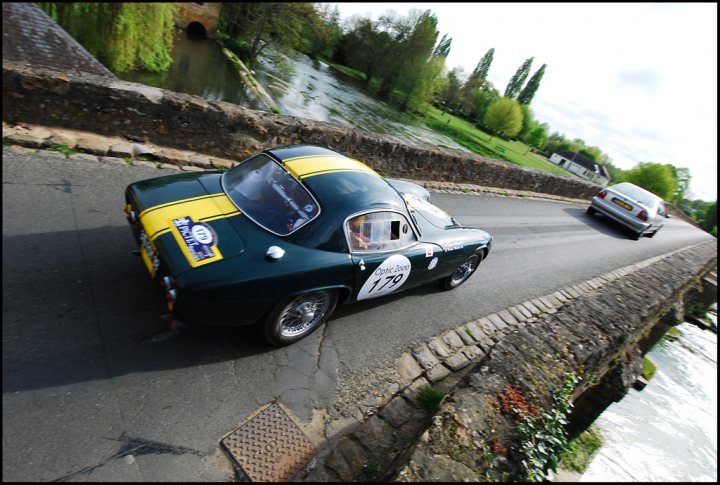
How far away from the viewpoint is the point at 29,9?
28.9 feet

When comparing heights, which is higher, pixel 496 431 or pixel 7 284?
pixel 496 431

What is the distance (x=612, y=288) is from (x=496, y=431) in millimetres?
4967

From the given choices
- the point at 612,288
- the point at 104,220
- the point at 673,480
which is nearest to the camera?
the point at 104,220

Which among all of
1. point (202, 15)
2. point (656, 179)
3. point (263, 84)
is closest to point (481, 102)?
point (656, 179)

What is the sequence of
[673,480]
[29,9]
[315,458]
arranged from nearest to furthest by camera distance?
[315,458] → [673,480] → [29,9]

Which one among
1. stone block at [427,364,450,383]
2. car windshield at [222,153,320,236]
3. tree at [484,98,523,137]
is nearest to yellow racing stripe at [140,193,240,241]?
car windshield at [222,153,320,236]

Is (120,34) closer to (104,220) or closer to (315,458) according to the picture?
(104,220)

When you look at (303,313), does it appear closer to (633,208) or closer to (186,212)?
(186,212)

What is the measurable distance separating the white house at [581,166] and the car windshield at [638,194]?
10455 cm

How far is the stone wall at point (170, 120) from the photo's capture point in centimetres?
513

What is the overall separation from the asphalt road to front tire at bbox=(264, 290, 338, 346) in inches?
6.4

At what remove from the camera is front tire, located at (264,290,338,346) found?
127 inches

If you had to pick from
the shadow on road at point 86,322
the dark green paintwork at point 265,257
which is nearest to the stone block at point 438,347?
the dark green paintwork at point 265,257

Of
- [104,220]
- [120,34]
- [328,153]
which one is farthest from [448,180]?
[120,34]
